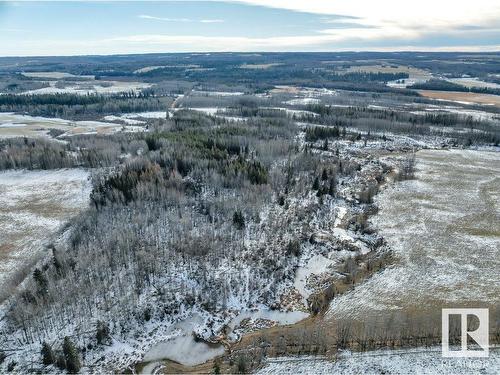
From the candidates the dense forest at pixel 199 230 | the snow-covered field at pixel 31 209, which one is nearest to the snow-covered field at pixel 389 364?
the dense forest at pixel 199 230

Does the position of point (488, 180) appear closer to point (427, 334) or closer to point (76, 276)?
point (427, 334)

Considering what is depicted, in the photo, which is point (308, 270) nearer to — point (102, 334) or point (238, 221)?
point (238, 221)

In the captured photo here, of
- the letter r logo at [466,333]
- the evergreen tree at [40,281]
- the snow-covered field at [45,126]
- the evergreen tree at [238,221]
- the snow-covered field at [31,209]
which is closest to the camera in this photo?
the letter r logo at [466,333]

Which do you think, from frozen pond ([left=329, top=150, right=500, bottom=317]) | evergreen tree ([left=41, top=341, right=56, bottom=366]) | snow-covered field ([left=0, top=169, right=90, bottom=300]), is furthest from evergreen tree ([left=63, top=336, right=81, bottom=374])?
frozen pond ([left=329, top=150, right=500, bottom=317])

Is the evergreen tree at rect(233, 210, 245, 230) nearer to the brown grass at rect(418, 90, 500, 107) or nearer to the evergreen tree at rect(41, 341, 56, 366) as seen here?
the evergreen tree at rect(41, 341, 56, 366)

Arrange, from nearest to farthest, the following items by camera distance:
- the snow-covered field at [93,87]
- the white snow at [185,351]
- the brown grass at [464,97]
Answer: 1. the white snow at [185,351]
2. the brown grass at [464,97]
3. the snow-covered field at [93,87]

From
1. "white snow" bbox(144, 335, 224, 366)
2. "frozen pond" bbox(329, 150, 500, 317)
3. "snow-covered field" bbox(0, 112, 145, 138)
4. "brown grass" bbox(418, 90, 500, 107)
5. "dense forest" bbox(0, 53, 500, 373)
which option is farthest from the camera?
"brown grass" bbox(418, 90, 500, 107)

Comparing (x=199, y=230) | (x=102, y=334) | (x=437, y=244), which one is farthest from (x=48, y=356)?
(x=437, y=244)

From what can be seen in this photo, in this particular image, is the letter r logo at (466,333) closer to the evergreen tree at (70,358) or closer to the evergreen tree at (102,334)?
the evergreen tree at (102,334)
